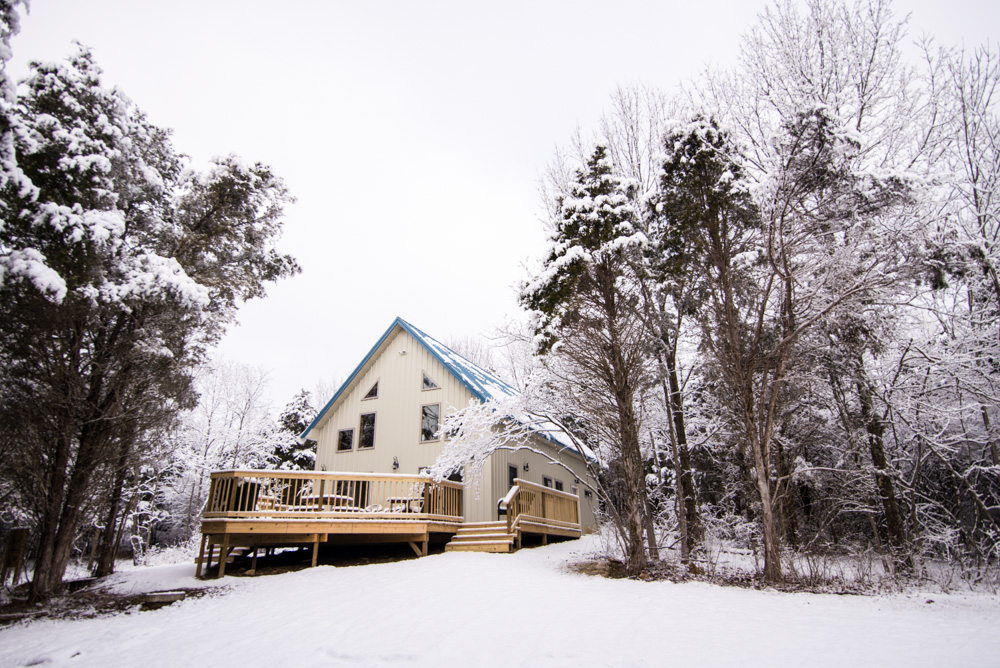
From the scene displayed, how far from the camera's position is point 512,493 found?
12.0 m

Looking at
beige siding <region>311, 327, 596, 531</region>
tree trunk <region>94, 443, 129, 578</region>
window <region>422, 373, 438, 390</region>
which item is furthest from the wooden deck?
window <region>422, 373, 438, 390</region>

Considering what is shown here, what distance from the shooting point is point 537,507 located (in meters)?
13.3

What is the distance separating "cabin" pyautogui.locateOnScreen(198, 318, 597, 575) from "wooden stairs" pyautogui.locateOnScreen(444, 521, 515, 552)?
3cm

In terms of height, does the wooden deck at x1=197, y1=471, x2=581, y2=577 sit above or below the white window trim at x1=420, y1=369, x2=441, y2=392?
below

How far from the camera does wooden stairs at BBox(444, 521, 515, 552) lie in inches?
446

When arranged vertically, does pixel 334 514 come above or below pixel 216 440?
below

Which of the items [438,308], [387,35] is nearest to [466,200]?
[387,35]

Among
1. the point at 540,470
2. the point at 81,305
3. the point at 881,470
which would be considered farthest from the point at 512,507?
the point at 81,305

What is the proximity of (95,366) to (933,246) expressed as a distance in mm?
14741

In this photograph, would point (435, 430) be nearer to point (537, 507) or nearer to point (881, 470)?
point (537, 507)

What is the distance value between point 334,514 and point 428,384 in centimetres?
630

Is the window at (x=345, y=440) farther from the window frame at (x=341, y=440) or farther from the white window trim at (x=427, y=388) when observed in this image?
the white window trim at (x=427, y=388)

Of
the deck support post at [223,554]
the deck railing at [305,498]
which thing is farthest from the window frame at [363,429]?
the deck support post at [223,554]

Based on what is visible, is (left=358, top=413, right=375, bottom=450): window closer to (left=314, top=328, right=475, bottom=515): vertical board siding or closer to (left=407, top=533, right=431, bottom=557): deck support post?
(left=314, top=328, right=475, bottom=515): vertical board siding
